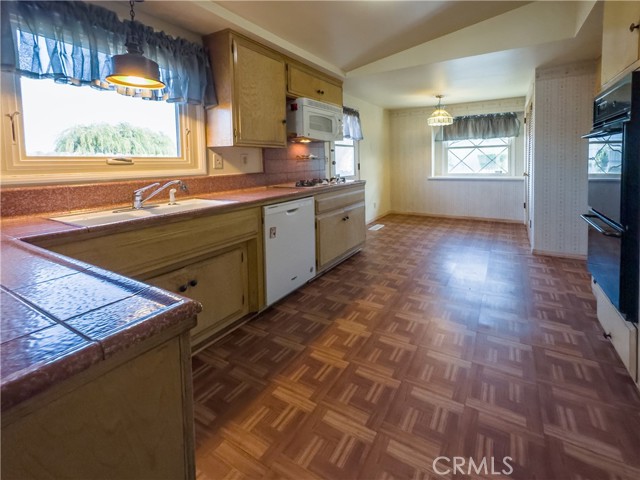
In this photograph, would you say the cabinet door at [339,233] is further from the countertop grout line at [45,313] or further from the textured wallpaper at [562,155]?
the countertop grout line at [45,313]

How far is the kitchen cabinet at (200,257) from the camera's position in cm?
160

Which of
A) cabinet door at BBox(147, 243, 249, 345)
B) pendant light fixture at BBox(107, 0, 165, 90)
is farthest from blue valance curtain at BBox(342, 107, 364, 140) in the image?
pendant light fixture at BBox(107, 0, 165, 90)

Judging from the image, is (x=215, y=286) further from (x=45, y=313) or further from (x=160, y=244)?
(x=45, y=313)

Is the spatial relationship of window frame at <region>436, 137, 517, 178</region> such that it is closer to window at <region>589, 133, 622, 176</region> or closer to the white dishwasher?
window at <region>589, 133, 622, 176</region>

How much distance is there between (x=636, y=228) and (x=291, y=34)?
2725 millimetres

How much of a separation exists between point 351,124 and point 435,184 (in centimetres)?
240

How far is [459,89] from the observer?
16.8 feet

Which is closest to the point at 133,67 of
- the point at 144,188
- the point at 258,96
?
the point at 144,188

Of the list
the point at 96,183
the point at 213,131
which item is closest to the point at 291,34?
the point at 213,131

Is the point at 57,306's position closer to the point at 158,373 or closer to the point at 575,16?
the point at 158,373

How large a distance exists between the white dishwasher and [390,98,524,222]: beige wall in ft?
14.0

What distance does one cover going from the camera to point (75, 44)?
188 cm

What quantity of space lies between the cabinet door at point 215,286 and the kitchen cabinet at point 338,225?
100 cm

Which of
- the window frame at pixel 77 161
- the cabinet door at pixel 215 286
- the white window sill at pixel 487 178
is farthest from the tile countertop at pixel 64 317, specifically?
the white window sill at pixel 487 178
